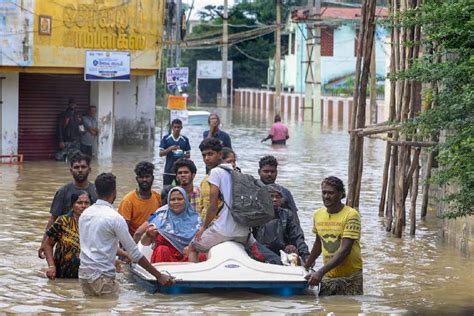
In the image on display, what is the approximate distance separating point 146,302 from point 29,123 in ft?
62.7

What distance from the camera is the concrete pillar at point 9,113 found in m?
27.8

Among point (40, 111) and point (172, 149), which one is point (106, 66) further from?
point (172, 149)

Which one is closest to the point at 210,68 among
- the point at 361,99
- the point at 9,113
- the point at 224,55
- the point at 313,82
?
the point at 224,55

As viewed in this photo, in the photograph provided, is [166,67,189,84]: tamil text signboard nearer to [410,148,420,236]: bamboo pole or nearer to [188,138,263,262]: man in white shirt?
[410,148,420,236]: bamboo pole

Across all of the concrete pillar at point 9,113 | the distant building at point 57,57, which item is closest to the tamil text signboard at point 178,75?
the distant building at point 57,57

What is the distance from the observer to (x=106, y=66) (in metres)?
28.5

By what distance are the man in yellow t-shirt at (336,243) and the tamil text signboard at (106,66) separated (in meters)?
18.2

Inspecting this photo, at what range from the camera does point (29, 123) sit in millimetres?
29078

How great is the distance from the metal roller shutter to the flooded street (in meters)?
2.64

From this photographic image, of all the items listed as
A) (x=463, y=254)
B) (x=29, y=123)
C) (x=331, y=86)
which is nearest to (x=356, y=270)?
(x=463, y=254)

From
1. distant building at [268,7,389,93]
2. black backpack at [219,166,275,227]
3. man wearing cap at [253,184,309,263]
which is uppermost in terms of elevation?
distant building at [268,7,389,93]

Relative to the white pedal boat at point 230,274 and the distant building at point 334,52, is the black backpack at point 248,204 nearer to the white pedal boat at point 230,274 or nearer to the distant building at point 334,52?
the white pedal boat at point 230,274

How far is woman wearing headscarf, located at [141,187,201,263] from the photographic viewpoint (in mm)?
11203

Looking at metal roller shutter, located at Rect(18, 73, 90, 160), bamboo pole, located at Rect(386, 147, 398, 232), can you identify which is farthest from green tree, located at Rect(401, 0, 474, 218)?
metal roller shutter, located at Rect(18, 73, 90, 160)
